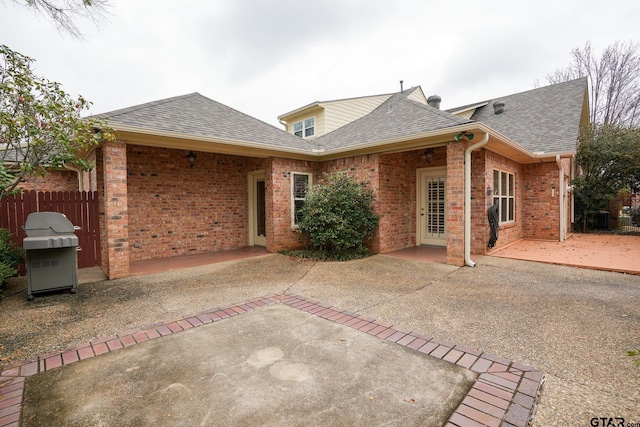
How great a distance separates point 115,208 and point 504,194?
380 inches

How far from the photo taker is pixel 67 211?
6.34 m

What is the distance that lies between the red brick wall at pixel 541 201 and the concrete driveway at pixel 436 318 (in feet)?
14.8

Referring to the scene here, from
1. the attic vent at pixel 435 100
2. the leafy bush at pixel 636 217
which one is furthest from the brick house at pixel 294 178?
the leafy bush at pixel 636 217

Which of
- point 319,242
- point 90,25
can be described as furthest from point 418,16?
point 90,25

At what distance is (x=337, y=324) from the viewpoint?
362cm

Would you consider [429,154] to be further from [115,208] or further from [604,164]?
[604,164]

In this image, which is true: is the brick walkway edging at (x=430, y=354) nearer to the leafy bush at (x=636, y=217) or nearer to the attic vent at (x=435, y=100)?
the attic vent at (x=435, y=100)

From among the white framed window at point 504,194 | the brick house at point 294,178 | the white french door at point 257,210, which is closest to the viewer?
the brick house at point 294,178

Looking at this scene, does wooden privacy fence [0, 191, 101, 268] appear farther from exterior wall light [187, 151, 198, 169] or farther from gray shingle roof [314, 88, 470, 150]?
gray shingle roof [314, 88, 470, 150]

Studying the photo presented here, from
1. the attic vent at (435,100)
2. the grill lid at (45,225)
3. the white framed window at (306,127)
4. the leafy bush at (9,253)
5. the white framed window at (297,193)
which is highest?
the attic vent at (435,100)

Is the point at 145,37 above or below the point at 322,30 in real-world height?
below

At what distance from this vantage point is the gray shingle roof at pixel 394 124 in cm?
688

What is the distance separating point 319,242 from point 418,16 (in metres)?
7.15

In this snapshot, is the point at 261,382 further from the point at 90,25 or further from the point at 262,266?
the point at 90,25
